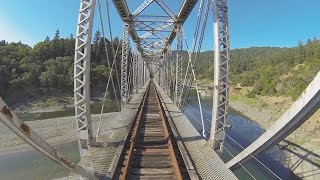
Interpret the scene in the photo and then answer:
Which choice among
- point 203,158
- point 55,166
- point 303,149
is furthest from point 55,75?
→ point 203,158

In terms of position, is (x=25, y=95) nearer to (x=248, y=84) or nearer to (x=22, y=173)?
(x=22, y=173)

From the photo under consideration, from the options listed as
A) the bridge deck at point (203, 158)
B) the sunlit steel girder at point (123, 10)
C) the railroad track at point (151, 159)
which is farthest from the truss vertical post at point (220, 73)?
the sunlit steel girder at point (123, 10)

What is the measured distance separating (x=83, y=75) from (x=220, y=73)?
3.41 m

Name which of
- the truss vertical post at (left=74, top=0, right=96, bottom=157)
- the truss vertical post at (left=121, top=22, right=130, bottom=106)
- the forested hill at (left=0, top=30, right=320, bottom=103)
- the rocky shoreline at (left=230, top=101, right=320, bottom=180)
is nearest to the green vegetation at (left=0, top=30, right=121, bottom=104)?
the forested hill at (left=0, top=30, right=320, bottom=103)

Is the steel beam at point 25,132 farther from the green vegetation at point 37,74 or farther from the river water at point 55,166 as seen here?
the green vegetation at point 37,74

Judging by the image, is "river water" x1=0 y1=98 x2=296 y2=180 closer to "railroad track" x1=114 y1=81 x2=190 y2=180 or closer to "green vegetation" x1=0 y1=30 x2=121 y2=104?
"railroad track" x1=114 y1=81 x2=190 y2=180

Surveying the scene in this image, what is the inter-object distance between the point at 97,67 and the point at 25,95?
725 inches

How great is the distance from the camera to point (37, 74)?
56.4 meters

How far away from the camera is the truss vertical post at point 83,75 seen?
8.56 meters

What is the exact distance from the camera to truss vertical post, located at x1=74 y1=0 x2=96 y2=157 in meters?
8.56

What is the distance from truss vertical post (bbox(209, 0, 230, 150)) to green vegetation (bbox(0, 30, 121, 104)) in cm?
4303

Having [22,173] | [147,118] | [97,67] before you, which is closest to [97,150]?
[147,118]

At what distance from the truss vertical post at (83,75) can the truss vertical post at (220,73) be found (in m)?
3.18

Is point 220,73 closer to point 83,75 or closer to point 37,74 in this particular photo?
point 83,75
